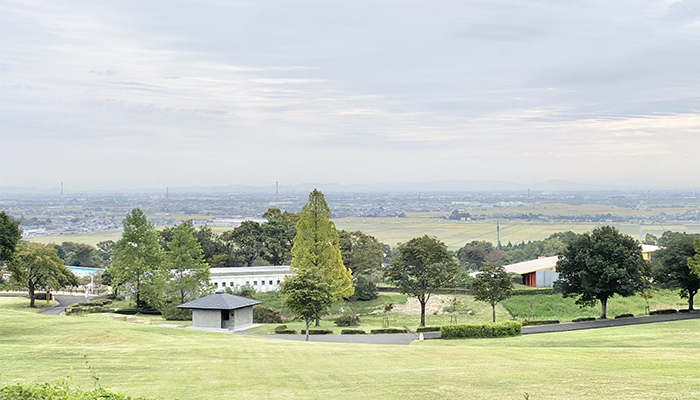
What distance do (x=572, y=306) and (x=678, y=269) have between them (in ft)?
31.1

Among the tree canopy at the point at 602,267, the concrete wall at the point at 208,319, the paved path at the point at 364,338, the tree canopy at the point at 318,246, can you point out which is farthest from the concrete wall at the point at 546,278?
the concrete wall at the point at 208,319

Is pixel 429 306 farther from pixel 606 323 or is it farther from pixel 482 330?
pixel 482 330

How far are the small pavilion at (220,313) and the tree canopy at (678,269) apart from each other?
29.5 metres

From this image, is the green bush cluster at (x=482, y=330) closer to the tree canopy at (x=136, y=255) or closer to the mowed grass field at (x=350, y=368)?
the mowed grass field at (x=350, y=368)

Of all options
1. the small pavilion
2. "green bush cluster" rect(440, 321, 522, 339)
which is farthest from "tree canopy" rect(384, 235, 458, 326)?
the small pavilion

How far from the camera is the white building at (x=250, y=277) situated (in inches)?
2330

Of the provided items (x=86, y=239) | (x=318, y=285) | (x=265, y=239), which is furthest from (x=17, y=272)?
(x=86, y=239)

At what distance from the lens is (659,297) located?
46125 mm

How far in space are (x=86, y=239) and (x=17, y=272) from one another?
14658cm

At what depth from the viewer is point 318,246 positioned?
44.2 meters

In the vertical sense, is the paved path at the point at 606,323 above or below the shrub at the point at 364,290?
Answer: above

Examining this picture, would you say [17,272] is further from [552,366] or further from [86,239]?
[86,239]

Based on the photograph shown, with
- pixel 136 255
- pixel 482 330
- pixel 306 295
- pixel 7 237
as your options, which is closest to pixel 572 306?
pixel 482 330

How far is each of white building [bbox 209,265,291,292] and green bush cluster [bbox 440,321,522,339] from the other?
31.7 meters
